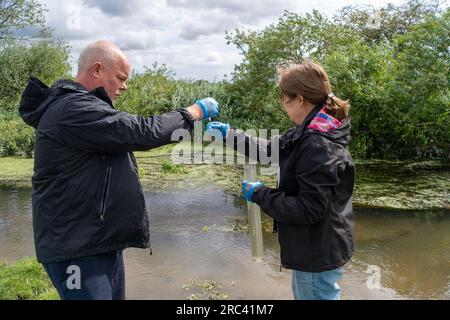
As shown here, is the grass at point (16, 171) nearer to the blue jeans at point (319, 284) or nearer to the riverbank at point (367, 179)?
the riverbank at point (367, 179)

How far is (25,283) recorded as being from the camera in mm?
3684

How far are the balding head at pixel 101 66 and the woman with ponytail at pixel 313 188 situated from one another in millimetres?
801

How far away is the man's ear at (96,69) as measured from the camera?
216 centimetres

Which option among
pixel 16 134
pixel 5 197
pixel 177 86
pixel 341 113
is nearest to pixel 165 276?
pixel 341 113

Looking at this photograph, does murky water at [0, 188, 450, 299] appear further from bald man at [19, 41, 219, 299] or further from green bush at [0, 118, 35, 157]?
green bush at [0, 118, 35, 157]

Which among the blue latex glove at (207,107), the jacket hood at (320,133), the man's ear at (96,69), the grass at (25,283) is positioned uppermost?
the man's ear at (96,69)

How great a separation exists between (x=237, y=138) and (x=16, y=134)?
405 inches

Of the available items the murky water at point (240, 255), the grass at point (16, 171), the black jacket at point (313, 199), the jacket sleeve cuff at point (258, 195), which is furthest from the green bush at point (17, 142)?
the black jacket at point (313, 199)

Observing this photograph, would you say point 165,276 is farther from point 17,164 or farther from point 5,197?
point 17,164

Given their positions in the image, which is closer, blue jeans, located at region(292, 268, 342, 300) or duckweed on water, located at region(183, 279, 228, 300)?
blue jeans, located at region(292, 268, 342, 300)

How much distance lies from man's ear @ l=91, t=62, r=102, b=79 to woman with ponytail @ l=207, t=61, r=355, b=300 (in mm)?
877

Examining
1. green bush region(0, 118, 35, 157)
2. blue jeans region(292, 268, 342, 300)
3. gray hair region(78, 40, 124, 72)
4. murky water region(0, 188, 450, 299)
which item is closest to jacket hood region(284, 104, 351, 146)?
blue jeans region(292, 268, 342, 300)

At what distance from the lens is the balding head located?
2.16 metres
